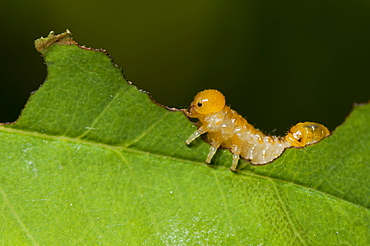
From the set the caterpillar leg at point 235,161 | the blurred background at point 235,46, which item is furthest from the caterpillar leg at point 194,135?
the blurred background at point 235,46

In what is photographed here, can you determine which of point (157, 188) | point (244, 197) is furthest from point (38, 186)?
point (244, 197)

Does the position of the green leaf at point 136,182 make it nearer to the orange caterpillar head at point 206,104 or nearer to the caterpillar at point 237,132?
the caterpillar at point 237,132

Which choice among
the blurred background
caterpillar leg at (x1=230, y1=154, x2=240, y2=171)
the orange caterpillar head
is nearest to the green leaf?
caterpillar leg at (x1=230, y1=154, x2=240, y2=171)

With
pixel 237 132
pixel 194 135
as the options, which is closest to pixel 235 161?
pixel 194 135

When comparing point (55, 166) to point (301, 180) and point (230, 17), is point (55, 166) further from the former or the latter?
point (230, 17)

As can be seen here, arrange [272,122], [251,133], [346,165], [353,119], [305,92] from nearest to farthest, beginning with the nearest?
[353,119] → [346,165] → [251,133] → [272,122] → [305,92]

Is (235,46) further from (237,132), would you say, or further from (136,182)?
(136,182)
